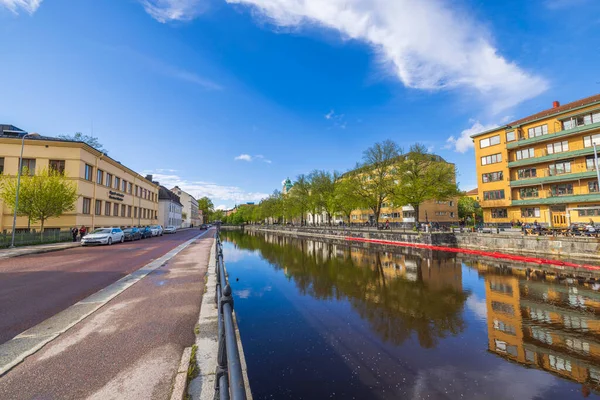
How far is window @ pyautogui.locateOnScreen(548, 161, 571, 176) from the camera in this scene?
33656 mm

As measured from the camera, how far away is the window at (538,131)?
36203 millimetres

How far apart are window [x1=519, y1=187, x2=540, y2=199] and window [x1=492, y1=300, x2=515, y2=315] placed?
1445 inches

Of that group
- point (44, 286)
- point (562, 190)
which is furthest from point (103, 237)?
point (562, 190)

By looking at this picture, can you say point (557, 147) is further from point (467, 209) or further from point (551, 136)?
point (467, 209)

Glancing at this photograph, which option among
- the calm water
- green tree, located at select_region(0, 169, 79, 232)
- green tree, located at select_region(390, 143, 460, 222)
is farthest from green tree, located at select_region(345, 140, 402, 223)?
green tree, located at select_region(0, 169, 79, 232)

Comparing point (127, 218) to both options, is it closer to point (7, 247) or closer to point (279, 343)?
point (7, 247)

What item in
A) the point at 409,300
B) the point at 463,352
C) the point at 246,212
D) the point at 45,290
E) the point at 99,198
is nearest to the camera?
the point at 463,352

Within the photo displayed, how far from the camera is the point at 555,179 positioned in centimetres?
3409

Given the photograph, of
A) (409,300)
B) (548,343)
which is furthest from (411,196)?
(548,343)

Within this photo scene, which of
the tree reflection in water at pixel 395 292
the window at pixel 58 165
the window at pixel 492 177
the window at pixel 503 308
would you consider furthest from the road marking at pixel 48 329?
the window at pixel 492 177

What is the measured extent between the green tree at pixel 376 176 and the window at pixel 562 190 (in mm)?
20074

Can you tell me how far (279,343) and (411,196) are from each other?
106ft

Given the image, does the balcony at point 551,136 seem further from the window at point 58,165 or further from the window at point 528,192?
the window at point 58,165

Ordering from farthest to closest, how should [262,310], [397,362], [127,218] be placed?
[127,218] < [262,310] < [397,362]
